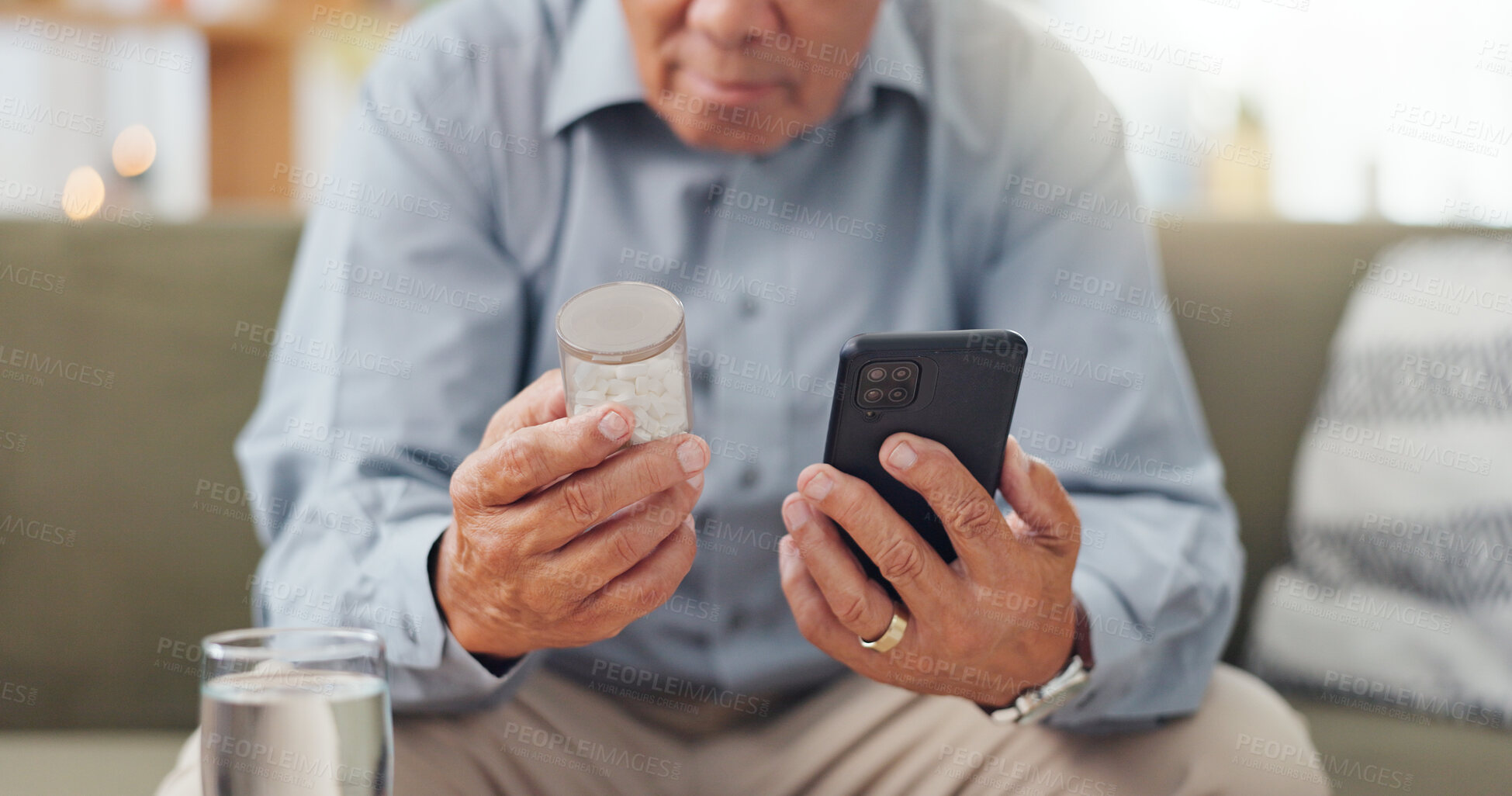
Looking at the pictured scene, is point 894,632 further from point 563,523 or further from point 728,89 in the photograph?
point 728,89

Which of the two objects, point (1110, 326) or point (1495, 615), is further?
point (1495, 615)

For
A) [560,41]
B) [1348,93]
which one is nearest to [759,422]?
[560,41]

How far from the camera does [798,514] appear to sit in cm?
71

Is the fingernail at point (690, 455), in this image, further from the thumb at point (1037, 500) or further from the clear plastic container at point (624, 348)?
the thumb at point (1037, 500)

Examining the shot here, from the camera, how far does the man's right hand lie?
0.62 metres

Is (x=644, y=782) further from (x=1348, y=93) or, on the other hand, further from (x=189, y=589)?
(x=1348, y=93)

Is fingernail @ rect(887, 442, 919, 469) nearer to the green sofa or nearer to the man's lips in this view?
the man's lips

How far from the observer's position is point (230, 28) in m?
2.33

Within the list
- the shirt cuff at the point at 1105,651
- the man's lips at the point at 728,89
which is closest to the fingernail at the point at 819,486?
the shirt cuff at the point at 1105,651

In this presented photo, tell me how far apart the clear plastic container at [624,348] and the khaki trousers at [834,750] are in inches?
14.4

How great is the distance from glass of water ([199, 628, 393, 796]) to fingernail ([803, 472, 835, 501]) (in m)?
0.27

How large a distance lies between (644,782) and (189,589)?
0.64 m

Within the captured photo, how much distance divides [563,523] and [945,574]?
257mm

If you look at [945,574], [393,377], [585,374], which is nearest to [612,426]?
[585,374]
